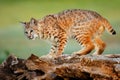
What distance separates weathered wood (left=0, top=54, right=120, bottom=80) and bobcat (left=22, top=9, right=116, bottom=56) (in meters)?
0.38

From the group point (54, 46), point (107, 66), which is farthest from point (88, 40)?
point (107, 66)

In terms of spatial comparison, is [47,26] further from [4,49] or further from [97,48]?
[4,49]

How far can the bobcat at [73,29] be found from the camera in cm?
444

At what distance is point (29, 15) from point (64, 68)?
174 cm

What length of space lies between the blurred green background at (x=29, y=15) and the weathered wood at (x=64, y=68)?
995 mm

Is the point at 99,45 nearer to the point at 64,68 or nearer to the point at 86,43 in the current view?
the point at 86,43

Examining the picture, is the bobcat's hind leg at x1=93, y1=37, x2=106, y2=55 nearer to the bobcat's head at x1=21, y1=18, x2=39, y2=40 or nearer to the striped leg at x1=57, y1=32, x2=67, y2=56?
the striped leg at x1=57, y1=32, x2=67, y2=56

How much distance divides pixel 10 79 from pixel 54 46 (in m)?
0.79

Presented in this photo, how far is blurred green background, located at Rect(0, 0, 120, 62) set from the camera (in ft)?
16.9

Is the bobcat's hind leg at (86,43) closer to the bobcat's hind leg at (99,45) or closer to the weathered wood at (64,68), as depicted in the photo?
the bobcat's hind leg at (99,45)

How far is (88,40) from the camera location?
442 cm

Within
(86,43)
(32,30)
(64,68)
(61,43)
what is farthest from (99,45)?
(64,68)

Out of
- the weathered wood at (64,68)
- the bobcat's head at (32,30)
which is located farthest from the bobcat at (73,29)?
the weathered wood at (64,68)

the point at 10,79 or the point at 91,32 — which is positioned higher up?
the point at 91,32
